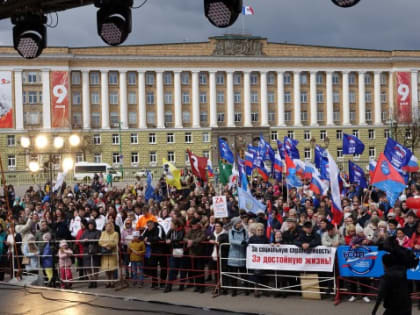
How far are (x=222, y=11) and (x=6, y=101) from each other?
68725 millimetres

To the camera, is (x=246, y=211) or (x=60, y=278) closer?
(x=60, y=278)

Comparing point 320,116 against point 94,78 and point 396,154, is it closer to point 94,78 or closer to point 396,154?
point 94,78

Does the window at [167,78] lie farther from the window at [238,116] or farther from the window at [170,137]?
the window at [238,116]

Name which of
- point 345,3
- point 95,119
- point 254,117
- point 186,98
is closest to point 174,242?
point 345,3

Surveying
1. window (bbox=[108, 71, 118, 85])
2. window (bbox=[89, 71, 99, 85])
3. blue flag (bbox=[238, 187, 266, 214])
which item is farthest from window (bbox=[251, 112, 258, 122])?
blue flag (bbox=[238, 187, 266, 214])

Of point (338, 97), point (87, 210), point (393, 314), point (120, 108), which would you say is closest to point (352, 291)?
point (393, 314)

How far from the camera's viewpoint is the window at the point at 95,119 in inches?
2990

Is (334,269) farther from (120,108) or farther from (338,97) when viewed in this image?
Result: (338,97)

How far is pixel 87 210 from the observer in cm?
1914

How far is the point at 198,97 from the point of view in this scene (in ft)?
261

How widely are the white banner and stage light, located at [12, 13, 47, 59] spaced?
6271 mm

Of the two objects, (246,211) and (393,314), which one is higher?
(246,211)

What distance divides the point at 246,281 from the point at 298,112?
7005cm

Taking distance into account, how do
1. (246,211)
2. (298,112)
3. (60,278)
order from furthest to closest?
(298,112), (246,211), (60,278)
